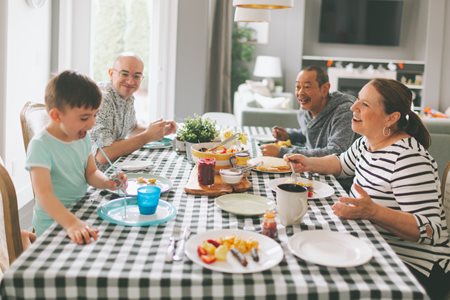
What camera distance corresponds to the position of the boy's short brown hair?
158 cm

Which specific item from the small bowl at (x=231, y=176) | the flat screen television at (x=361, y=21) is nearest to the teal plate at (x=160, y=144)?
the small bowl at (x=231, y=176)

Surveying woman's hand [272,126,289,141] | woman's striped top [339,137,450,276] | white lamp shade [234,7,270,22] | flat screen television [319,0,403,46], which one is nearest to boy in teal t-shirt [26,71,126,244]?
woman's striped top [339,137,450,276]

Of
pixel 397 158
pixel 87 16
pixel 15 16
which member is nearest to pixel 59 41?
pixel 87 16

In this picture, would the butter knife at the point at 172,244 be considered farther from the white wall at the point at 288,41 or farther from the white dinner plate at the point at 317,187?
the white wall at the point at 288,41

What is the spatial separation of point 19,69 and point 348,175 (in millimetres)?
2637

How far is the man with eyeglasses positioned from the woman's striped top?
1101mm

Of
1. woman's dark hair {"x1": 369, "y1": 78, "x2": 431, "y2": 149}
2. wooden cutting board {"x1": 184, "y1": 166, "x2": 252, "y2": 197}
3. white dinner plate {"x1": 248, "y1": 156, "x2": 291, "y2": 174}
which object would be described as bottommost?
wooden cutting board {"x1": 184, "y1": 166, "x2": 252, "y2": 197}

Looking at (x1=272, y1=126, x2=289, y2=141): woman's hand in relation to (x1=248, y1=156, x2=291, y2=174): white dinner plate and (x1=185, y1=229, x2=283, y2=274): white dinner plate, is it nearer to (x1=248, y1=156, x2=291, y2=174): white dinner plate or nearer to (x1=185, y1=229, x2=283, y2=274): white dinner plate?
(x1=248, y1=156, x2=291, y2=174): white dinner plate

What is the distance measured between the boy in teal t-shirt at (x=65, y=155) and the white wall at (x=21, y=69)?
79.7 inches

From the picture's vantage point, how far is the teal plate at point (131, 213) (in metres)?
1.49

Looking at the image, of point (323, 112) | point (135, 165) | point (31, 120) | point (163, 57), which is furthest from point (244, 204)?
point (163, 57)

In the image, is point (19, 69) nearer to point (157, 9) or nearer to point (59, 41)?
point (59, 41)

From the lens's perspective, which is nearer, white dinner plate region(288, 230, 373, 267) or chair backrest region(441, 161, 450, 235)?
white dinner plate region(288, 230, 373, 267)

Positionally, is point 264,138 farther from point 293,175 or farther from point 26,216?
point 26,216
